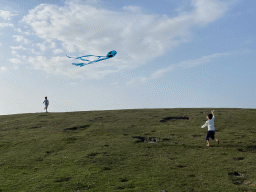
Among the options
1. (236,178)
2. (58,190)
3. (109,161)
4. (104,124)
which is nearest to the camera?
(58,190)

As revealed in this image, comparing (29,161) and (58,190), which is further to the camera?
(29,161)

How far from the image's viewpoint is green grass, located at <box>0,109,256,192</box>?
36.9 ft

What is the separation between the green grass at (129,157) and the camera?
1126 cm

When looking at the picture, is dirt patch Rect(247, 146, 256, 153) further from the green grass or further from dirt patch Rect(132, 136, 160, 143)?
dirt patch Rect(132, 136, 160, 143)

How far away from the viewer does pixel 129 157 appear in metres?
15.2

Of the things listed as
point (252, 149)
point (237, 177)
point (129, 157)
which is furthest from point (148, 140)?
point (237, 177)

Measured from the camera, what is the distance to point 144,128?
23281 mm

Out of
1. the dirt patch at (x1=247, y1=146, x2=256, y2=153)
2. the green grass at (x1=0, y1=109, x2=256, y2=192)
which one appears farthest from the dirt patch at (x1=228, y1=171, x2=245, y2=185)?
the dirt patch at (x1=247, y1=146, x2=256, y2=153)

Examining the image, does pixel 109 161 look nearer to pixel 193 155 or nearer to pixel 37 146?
pixel 193 155

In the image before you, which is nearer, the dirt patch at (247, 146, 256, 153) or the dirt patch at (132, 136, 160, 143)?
the dirt patch at (247, 146, 256, 153)

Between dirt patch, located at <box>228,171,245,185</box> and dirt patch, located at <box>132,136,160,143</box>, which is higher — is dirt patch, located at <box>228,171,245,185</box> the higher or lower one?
the lower one

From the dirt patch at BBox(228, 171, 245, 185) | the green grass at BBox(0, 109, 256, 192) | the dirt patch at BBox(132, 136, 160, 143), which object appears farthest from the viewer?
the dirt patch at BBox(132, 136, 160, 143)

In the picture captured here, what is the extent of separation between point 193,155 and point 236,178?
402cm

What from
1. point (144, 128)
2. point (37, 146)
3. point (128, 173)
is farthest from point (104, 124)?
point (128, 173)
